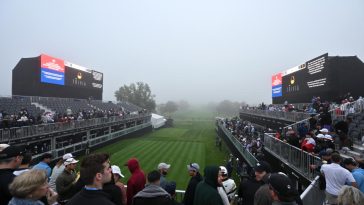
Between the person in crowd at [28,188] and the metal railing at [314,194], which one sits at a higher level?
the person in crowd at [28,188]

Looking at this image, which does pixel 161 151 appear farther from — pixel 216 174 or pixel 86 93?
pixel 216 174

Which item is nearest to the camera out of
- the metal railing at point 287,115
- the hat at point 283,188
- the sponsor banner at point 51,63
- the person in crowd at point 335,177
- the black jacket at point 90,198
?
the black jacket at point 90,198

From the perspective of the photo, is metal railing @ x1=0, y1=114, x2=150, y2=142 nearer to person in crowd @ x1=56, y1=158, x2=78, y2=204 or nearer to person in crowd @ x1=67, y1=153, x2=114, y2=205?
person in crowd @ x1=56, y1=158, x2=78, y2=204

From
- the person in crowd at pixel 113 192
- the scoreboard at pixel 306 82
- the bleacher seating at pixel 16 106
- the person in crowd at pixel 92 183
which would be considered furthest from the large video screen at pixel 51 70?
the person in crowd at pixel 92 183

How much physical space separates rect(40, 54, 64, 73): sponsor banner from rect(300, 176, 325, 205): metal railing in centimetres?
3058

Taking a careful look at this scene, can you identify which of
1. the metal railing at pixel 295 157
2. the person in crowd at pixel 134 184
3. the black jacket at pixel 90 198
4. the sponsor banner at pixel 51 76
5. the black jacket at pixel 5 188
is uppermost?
the sponsor banner at pixel 51 76

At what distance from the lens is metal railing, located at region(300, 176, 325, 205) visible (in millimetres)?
5863

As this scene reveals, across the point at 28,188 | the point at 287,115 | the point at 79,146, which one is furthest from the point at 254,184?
the point at 79,146

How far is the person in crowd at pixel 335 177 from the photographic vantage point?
5312 mm

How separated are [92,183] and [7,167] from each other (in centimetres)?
178

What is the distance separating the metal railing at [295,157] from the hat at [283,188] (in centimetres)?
591

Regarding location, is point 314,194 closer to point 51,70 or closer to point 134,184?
point 134,184

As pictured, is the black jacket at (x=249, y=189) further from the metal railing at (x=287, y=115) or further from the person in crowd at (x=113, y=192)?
the metal railing at (x=287, y=115)

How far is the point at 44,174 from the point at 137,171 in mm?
2539
